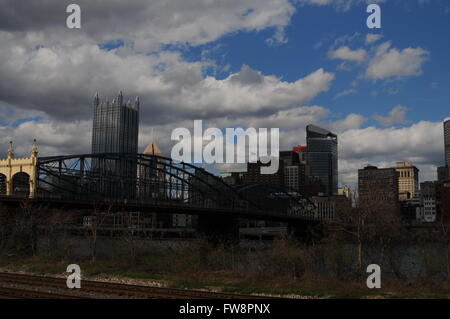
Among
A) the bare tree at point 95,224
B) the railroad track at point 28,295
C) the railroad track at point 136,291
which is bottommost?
the railroad track at point 136,291

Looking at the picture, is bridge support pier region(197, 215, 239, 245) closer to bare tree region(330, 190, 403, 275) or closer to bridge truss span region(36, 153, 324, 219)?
bridge truss span region(36, 153, 324, 219)

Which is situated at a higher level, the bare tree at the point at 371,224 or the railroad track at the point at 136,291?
the bare tree at the point at 371,224

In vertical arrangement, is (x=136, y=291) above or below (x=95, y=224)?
below

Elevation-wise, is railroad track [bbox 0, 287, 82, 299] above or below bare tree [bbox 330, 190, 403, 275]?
below

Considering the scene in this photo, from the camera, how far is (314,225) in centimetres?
11794

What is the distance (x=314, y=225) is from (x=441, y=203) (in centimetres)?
8130

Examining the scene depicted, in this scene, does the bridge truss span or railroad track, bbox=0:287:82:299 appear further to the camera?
the bridge truss span

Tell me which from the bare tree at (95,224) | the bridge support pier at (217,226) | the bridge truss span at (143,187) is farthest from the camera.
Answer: the bridge support pier at (217,226)

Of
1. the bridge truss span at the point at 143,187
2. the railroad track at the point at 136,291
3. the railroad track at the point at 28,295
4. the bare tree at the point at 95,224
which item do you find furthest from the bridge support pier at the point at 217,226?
the railroad track at the point at 28,295

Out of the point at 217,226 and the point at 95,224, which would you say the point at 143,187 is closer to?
the point at 217,226

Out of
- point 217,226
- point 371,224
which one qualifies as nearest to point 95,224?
point 371,224

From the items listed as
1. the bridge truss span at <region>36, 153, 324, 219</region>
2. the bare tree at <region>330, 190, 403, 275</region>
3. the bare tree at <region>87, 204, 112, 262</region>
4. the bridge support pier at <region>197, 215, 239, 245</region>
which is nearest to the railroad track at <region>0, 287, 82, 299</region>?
the bare tree at <region>87, 204, 112, 262</region>

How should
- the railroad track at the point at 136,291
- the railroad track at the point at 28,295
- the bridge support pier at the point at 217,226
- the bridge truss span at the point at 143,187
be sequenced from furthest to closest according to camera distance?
1. the bridge support pier at the point at 217,226
2. the bridge truss span at the point at 143,187
3. the railroad track at the point at 136,291
4. the railroad track at the point at 28,295

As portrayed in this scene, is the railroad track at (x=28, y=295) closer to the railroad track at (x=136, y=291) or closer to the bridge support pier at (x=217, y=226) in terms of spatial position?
the railroad track at (x=136, y=291)
